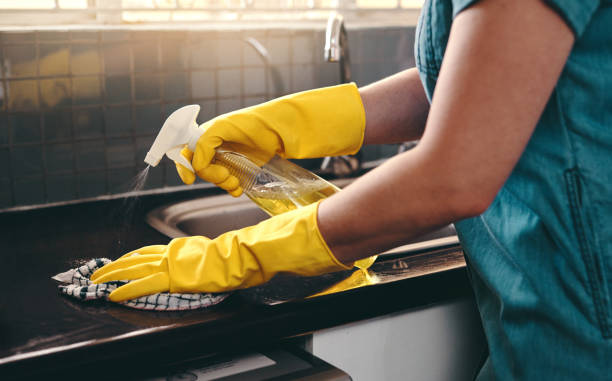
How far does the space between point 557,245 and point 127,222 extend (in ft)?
3.04

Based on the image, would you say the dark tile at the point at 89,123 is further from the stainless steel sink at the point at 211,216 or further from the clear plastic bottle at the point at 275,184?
the clear plastic bottle at the point at 275,184

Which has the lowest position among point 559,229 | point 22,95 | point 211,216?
point 211,216

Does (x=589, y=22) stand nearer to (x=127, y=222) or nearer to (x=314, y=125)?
(x=314, y=125)

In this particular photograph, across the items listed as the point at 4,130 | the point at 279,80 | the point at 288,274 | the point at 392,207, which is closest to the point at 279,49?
the point at 279,80

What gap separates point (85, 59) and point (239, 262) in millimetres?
827

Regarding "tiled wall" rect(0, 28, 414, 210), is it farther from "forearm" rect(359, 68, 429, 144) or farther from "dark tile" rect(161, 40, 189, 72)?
"forearm" rect(359, 68, 429, 144)

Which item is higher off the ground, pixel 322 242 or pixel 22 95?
pixel 22 95

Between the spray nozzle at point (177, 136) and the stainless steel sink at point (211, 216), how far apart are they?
400mm

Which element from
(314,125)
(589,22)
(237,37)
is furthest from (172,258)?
(237,37)

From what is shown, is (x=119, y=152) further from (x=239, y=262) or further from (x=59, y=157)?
(x=239, y=262)

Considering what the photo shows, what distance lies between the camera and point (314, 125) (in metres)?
1.15

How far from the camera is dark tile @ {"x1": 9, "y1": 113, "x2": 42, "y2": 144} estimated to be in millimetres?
1444

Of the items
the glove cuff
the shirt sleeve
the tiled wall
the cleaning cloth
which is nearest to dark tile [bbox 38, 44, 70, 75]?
the tiled wall

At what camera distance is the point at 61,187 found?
1523mm
